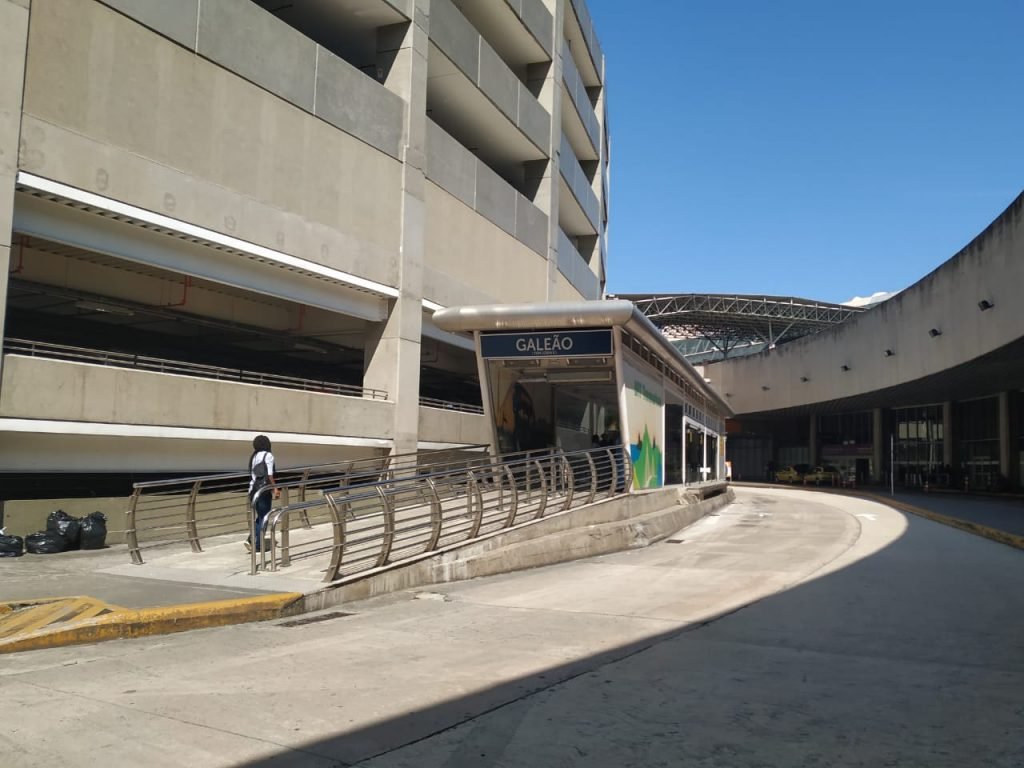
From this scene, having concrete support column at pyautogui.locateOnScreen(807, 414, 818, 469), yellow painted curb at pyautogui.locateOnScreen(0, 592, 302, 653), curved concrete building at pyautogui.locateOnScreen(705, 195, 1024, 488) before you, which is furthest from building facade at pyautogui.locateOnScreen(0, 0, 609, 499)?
concrete support column at pyautogui.locateOnScreen(807, 414, 818, 469)

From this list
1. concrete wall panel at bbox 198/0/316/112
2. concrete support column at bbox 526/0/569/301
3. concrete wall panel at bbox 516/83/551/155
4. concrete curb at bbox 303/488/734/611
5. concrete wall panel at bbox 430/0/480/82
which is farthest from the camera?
concrete support column at bbox 526/0/569/301

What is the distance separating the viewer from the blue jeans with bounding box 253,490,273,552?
33.7ft

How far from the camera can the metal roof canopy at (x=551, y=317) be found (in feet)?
48.9

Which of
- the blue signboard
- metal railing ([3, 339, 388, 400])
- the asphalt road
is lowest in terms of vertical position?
the asphalt road

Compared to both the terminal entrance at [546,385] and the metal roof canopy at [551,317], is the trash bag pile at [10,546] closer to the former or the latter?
the metal roof canopy at [551,317]

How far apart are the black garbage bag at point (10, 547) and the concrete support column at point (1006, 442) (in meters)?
39.2

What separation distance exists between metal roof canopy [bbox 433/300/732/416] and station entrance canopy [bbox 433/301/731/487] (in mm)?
19

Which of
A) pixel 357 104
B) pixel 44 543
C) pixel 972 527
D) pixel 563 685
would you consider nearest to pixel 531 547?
pixel 563 685

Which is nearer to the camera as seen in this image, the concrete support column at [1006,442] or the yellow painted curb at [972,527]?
the yellow painted curb at [972,527]

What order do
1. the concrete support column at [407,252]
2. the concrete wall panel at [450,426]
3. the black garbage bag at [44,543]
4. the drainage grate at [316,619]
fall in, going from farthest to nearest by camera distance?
the concrete wall panel at [450,426]
the concrete support column at [407,252]
the black garbage bag at [44,543]
the drainage grate at [316,619]

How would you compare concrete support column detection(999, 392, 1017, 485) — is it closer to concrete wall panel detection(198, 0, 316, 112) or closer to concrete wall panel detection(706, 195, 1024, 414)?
concrete wall panel detection(706, 195, 1024, 414)

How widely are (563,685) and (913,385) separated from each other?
3388 cm

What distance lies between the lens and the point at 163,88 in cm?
1533

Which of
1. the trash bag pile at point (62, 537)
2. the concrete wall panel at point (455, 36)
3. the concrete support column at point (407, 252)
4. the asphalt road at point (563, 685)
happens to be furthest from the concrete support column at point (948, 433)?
the trash bag pile at point (62, 537)
